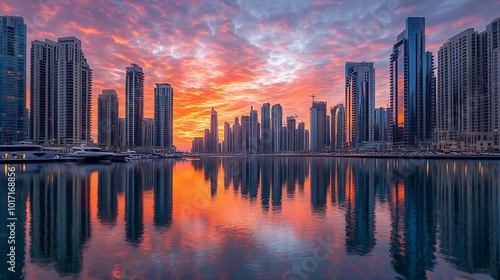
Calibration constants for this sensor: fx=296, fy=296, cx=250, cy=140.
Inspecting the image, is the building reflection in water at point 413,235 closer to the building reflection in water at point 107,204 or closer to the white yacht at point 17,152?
the building reflection in water at point 107,204

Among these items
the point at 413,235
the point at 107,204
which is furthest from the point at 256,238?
the point at 107,204

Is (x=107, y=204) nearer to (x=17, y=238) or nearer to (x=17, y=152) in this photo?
(x=17, y=238)

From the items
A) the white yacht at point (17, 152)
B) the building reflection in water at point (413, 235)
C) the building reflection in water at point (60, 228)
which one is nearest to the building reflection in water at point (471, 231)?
the building reflection in water at point (413, 235)

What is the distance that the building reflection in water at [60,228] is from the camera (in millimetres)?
20750

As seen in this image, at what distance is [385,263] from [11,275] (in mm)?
23704

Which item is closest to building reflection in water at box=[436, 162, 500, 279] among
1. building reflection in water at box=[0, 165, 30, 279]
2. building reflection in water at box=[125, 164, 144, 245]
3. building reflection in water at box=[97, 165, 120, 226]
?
building reflection in water at box=[125, 164, 144, 245]

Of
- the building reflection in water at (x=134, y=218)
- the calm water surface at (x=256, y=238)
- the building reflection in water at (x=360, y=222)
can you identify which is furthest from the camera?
the building reflection in water at (x=134, y=218)

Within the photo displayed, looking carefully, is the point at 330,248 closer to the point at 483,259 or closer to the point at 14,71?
the point at 483,259

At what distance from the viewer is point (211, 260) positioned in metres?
20.5

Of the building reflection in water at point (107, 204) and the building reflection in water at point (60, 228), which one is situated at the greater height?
the building reflection in water at point (60, 228)

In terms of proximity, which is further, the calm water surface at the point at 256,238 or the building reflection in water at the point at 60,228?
the building reflection in water at the point at 60,228

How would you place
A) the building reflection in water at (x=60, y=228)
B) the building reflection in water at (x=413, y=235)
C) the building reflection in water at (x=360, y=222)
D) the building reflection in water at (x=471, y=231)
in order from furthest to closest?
the building reflection in water at (x=360, y=222)
the building reflection in water at (x=60, y=228)
the building reflection in water at (x=471, y=231)
the building reflection in water at (x=413, y=235)

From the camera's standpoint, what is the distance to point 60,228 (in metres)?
28.0

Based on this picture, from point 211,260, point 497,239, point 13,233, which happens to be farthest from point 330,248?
point 13,233
